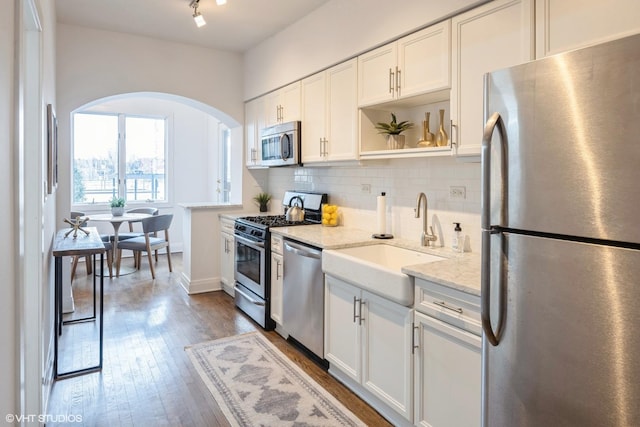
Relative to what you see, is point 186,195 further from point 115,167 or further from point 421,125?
point 421,125

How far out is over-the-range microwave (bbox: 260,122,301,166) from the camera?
3.87 meters

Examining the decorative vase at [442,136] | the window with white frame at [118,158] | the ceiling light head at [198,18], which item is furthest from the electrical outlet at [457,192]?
the window with white frame at [118,158]

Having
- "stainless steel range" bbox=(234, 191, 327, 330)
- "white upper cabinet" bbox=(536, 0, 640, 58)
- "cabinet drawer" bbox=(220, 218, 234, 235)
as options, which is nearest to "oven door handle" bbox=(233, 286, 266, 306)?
"stainless steel range" bbox=(234, 191, 327, 330)

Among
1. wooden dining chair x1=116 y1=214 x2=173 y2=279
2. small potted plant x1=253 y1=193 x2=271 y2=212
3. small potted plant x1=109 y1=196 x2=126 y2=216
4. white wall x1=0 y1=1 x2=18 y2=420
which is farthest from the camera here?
small potted plant x1=109 y1=196 x2=126 y2=216

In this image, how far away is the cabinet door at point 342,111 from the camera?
124 inches

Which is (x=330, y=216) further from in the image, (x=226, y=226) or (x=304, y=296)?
(x=226, y=226)

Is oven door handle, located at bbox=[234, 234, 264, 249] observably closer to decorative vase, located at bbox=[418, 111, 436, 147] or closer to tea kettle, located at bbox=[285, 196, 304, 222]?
tea kettle, located at bbox=[285, 196, 304, 222]

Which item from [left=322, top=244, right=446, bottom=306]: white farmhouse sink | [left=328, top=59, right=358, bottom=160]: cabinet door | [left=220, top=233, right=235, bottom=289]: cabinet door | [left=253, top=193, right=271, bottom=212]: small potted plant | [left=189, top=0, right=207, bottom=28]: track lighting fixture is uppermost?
[left=189, top=0, right=207, bottom=28]: track lighting fixture

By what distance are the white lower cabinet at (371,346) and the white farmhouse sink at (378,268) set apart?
7cm

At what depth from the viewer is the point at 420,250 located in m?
2.75

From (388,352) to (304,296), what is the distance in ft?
3.20

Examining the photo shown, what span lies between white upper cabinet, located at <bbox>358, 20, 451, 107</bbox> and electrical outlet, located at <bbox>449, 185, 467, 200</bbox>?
66 cm

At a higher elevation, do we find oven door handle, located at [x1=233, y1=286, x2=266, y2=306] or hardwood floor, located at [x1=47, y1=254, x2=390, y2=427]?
oven door handle, located at [x1=233, y1=286, x2=266, y2=306]

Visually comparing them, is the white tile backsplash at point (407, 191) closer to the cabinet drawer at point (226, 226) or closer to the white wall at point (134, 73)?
the cabinet drawer at point (226, 226)
